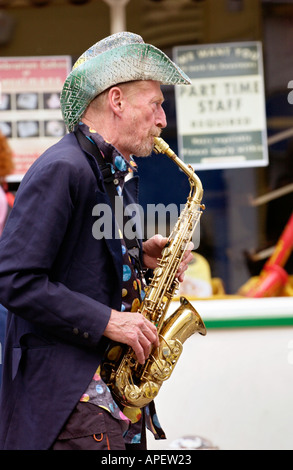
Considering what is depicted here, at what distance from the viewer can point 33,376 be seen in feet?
8.19

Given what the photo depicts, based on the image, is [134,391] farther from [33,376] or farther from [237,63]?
[237,63]

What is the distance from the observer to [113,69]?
2730 millimetres

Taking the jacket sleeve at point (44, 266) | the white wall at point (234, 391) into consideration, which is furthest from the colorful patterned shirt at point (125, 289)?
the white wall at point (234, 391)

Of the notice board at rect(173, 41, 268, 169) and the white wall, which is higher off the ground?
the notice board at rect(173, 41, 268, 169)

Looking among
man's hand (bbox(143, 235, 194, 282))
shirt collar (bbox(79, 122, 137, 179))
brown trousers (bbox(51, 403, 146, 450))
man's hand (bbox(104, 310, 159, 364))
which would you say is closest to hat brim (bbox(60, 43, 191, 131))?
shirt collar (bbox(79, 122, 137, 179))

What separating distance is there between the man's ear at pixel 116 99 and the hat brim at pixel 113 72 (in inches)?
0.9

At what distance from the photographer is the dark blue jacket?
242 cm

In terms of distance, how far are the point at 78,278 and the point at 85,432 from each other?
500mm

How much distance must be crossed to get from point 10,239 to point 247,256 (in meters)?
3.13

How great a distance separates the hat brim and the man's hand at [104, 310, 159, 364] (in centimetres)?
79

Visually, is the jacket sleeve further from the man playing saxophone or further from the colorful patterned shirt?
the colorful patterned shirt

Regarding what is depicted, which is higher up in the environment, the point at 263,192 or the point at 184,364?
the point at 263,192

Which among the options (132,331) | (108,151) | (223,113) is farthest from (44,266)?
(223,113)
